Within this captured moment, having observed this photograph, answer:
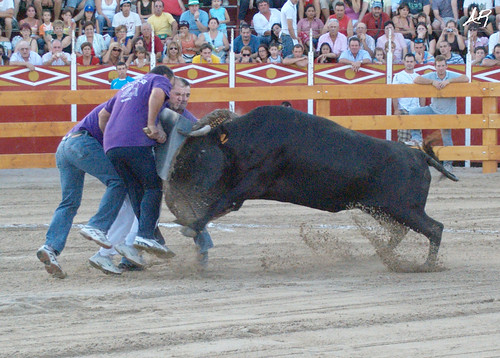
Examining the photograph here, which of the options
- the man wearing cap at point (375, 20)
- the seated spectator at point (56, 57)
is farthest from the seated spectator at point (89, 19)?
the man wearing cap at point (375, 20)

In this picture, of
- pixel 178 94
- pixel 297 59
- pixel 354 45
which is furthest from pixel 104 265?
pixel 354 45

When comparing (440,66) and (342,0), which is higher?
(342,0)

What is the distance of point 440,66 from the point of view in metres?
13.4

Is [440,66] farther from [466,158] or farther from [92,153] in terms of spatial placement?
[92,153]

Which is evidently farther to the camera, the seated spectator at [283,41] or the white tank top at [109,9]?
the white tank top at [109,9]

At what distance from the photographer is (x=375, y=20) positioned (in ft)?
51.4

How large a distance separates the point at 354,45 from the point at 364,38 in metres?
0.44

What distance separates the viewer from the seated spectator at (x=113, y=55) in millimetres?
14745

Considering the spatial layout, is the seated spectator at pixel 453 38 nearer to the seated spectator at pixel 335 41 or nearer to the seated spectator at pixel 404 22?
the seated spectator at pixel 404 22

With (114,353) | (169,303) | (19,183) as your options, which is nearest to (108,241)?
(169,303)

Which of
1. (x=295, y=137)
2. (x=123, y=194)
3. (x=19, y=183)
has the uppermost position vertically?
(x=295, y=137)

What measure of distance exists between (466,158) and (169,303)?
875 cm

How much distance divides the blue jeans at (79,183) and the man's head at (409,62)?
345 inches

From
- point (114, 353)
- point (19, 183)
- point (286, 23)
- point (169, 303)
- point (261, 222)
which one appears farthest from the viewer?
point (286, 23)
